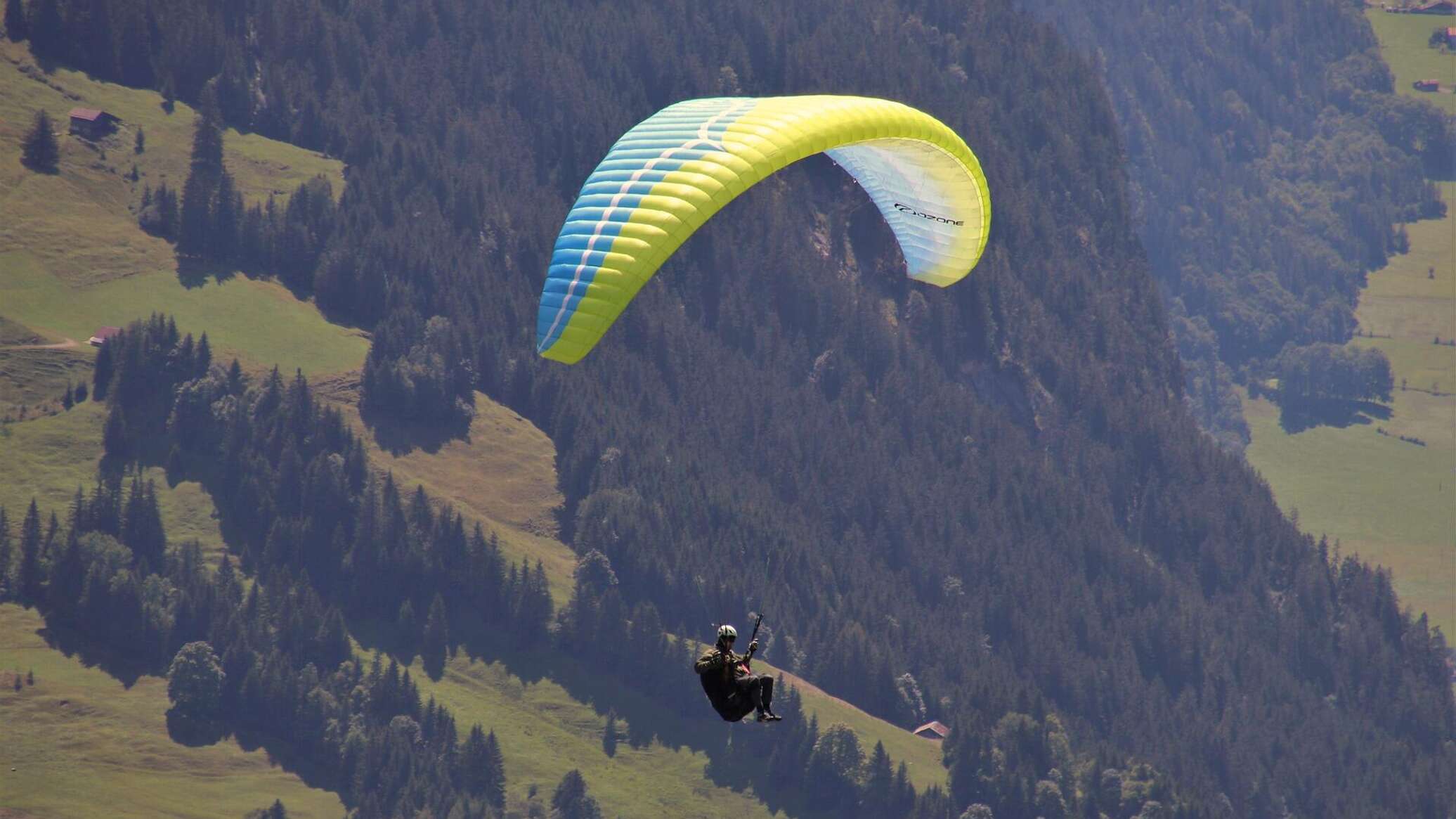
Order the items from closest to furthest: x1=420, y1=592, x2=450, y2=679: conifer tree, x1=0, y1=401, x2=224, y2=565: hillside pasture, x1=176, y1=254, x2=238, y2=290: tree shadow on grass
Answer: x1=420, y1=592, x2=450, y2=679: conifer tree < x1=0, y1=401, x2=224, y2=565: hillside pasture < x1=176, y1=254, x2=238, y2=290: tree shadow on grass

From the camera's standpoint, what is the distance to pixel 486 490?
182 meters

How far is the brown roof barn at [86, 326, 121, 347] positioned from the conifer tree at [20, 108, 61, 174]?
19437 millimetres

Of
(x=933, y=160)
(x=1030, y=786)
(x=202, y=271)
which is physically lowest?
(x=1030, y=786)

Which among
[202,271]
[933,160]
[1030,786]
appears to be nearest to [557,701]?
[1030,786]

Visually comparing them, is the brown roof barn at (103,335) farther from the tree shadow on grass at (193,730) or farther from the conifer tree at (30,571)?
the tree shadow on grass at (193,730)

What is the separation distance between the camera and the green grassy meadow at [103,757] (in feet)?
455

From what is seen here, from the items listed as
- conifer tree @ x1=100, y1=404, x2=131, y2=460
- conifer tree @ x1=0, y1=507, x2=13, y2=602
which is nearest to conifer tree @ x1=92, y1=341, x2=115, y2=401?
conifer tree @ x1=100, y1=404, x2=131, y2=460

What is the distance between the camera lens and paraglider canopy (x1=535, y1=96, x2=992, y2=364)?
59.8m

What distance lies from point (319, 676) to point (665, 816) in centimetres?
2664

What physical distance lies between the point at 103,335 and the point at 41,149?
23.7 meters

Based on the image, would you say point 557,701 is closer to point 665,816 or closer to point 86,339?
point 665,816

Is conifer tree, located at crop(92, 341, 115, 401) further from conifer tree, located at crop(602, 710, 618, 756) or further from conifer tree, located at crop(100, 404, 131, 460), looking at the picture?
conifer tree, located at crop(602, 710, 618, 756)

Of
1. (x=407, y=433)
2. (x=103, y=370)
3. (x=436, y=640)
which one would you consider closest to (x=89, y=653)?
(x=436, y=640)

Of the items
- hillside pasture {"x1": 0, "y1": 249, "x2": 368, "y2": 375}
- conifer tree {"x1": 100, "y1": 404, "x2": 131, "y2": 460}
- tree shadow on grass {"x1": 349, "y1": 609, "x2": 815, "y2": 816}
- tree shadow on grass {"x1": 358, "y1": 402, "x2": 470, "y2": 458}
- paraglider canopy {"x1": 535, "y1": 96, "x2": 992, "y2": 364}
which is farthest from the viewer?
tree shadow on grass {"x1": 358, "y1": 402, "x2": 470, "y2": 458}
